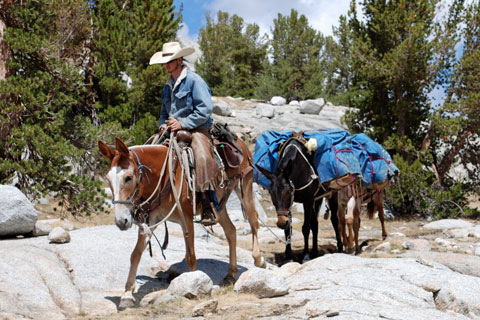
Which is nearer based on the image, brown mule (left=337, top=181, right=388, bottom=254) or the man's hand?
the man's hand

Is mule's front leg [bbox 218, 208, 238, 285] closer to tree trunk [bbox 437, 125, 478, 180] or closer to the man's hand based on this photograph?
the man's hand

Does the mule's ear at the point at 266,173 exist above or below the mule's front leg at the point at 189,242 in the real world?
above

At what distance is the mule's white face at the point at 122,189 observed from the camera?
15.3ft

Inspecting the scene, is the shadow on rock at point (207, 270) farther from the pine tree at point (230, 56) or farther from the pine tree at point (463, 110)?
the pine tree at point (230, 56)

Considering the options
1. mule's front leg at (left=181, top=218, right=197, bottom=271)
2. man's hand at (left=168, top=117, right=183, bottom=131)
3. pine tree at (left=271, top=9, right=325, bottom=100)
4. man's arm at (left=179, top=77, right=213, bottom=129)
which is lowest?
mule's front leg at (left=181, top=218, right=197, bottom=271)

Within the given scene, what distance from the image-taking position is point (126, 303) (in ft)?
16.8

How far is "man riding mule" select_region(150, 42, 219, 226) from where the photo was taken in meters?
6.08

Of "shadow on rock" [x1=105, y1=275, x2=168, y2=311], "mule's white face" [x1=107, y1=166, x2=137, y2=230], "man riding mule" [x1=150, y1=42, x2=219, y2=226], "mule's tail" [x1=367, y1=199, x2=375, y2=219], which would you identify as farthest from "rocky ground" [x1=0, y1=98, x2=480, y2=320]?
"mule's tail" [x1=367, y1=199, x2=375, y2=219]

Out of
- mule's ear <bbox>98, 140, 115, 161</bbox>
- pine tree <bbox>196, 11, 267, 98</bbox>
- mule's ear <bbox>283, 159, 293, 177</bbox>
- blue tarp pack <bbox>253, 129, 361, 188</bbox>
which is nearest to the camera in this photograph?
mule's ear <bbox>98, 140, 115, 161</bbox>

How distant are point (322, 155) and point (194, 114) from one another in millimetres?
3619

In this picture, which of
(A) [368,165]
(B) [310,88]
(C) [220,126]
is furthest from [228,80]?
(C) [220,126]

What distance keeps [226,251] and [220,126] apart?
2.85m

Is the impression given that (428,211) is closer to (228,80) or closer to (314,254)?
(314,254)

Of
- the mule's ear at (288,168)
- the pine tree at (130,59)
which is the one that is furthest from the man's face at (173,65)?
the pine tree at (130,59)
